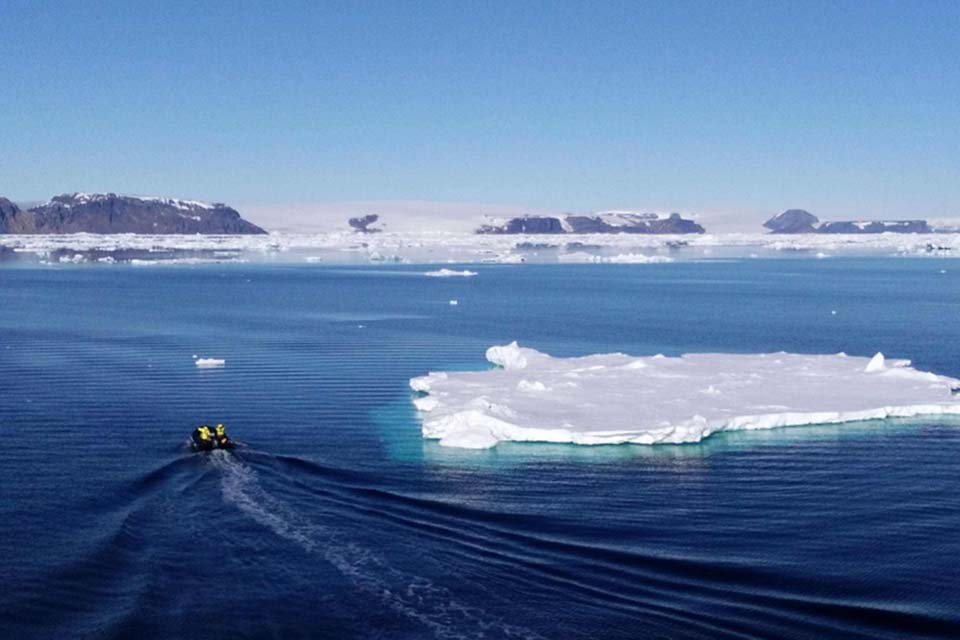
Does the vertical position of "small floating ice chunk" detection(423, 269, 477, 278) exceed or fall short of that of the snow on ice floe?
it falls short

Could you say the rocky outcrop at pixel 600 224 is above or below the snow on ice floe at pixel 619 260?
above

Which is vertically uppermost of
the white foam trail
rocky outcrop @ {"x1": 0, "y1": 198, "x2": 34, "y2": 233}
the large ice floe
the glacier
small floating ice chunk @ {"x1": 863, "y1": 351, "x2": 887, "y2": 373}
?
rocky outcrop @ {"x1": 0, "y1": 198, "x2": 34, "y2": 233}

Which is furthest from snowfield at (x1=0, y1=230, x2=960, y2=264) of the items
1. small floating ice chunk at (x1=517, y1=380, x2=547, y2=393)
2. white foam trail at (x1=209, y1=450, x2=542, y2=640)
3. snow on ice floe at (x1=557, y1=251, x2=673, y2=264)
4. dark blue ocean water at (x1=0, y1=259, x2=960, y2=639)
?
white foam trail at (x1=209, y1=450, x2=542, y2=640)

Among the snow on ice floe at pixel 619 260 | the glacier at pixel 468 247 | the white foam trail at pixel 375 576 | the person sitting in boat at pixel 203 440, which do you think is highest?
the glacier at pixel 468 247

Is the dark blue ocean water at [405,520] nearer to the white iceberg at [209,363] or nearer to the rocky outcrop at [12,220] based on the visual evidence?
the white iceberg at [209,363]

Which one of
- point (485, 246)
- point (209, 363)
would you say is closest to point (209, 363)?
point (209, 363)

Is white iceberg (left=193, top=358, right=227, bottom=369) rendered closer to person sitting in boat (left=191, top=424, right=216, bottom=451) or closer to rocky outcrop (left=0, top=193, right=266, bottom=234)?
person sitting in boat (left=191, top=424, right=216, bottom=451)

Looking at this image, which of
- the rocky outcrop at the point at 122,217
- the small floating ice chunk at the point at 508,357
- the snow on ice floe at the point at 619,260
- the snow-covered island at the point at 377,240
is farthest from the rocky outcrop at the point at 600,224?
the small floating ice chunk at the point at 508,357
